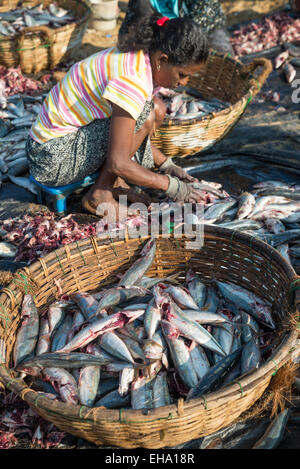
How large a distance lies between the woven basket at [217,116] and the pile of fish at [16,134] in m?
1.42

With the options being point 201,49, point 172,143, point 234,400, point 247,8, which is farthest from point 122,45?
point 247,8

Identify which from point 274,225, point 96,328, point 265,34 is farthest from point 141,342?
point 265,34

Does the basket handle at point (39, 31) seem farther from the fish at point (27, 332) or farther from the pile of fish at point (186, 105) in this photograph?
the fish at point (27, 332)

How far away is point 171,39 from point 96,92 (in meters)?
0.73

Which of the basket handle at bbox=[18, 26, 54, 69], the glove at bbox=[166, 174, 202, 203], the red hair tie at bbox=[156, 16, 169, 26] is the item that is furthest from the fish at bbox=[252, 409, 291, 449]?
the basket handle at bbox=[18, 26, 54, 69]

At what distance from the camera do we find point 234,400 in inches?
91.9

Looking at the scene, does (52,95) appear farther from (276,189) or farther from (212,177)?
(276,189)

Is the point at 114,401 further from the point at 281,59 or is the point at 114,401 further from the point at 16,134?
the point at 281,59

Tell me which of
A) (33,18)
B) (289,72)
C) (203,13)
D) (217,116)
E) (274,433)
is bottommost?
(274,433)

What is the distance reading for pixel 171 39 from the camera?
10.9ft

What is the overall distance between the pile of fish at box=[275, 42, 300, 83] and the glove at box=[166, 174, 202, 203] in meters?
3.26

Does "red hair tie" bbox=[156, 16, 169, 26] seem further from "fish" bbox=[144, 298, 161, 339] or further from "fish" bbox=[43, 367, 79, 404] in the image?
"fish" bbox=[43, 367, 79, 404]

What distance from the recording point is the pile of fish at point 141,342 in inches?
103

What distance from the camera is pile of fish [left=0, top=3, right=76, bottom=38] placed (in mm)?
6744
